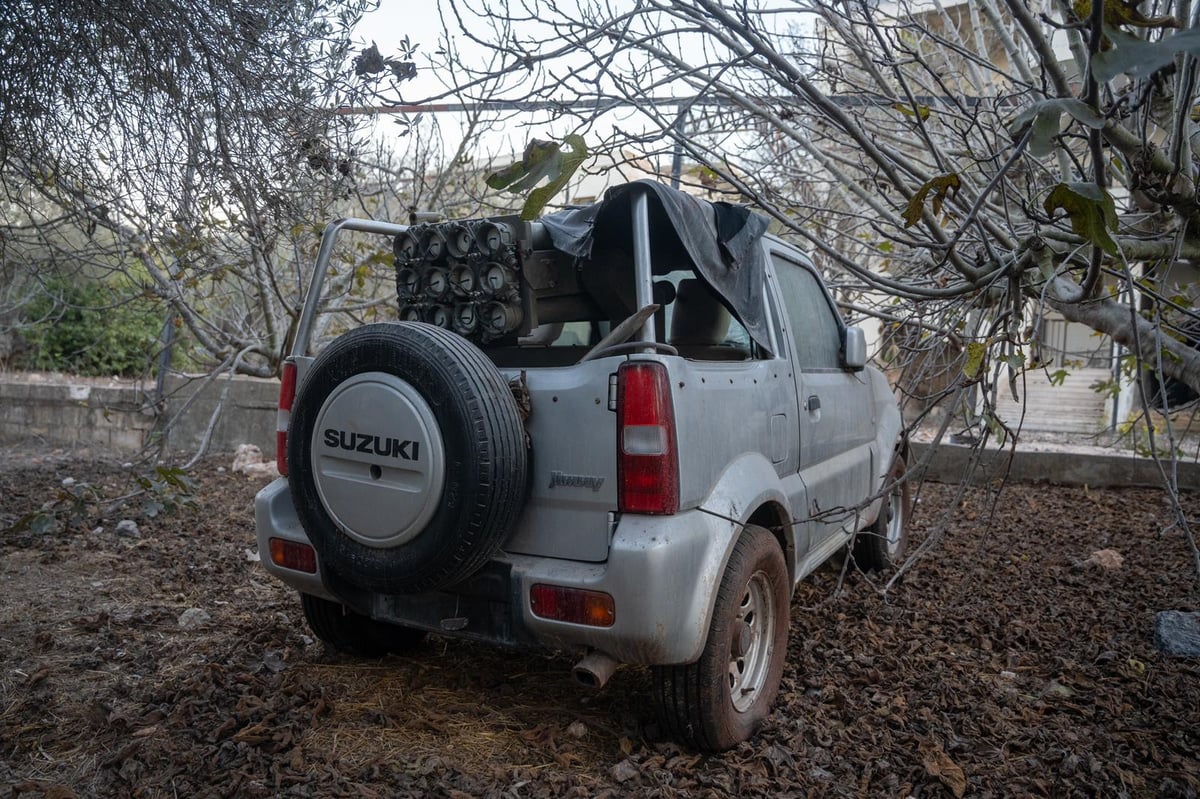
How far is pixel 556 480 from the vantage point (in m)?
2.65

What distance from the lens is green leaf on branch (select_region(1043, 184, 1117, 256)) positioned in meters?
2.01

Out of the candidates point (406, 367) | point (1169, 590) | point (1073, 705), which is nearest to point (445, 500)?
point (406, 367)

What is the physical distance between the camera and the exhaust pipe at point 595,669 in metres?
2.45

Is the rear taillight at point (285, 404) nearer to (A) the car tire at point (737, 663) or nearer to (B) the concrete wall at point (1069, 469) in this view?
(A) the car tire at point (737, 663)

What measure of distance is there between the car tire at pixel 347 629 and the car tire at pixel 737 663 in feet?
Answer: 3.98

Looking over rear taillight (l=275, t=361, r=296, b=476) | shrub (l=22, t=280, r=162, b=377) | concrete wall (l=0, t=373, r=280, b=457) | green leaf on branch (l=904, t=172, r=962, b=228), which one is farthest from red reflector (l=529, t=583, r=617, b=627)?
shrub (l=22, t=280, r=162, b=377)

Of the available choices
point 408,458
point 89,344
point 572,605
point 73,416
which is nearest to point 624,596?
point 572,605

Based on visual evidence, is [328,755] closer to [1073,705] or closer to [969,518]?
[1073,705]

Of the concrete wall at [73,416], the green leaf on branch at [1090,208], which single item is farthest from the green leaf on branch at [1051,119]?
the concrete wall at [73,416]

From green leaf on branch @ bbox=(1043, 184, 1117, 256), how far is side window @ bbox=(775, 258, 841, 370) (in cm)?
168

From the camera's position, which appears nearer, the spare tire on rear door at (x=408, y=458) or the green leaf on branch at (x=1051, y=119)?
the green leaf on branch at (x=1051, y=119)

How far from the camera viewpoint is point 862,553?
5000mm

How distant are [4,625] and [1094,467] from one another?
26.6ft

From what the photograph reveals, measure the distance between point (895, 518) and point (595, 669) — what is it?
358 cm
